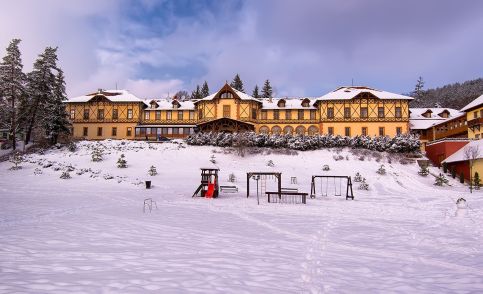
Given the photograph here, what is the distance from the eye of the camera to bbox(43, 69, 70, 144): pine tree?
1581 inches

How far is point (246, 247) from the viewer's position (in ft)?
29.0

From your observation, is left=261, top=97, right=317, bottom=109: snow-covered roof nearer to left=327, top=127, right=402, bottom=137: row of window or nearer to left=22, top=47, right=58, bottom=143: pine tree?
left=327, top=127, right=402, bottom=137: row of window

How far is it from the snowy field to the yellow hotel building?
30.4 meters

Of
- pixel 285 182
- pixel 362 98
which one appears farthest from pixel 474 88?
pixel 285 182

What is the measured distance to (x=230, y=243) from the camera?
9211mm

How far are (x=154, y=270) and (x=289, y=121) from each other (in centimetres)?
4856

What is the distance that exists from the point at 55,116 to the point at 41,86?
4.45 metres

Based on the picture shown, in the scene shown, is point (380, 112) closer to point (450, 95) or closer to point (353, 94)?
point (353, 94)

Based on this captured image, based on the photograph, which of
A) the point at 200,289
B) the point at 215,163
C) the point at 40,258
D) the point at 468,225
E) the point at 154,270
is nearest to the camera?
the point at 200,289

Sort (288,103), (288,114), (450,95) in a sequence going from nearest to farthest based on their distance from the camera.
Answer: (288,114) → (288,103) → (450,95)

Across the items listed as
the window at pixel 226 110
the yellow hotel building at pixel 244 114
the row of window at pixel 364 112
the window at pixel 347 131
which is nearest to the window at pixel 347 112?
the row of window at pixel 364 112

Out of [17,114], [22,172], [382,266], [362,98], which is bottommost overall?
[382,266]

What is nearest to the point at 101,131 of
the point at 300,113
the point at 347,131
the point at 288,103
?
the point at 288,103

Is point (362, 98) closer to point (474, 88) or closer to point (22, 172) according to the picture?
point (22, 172)
